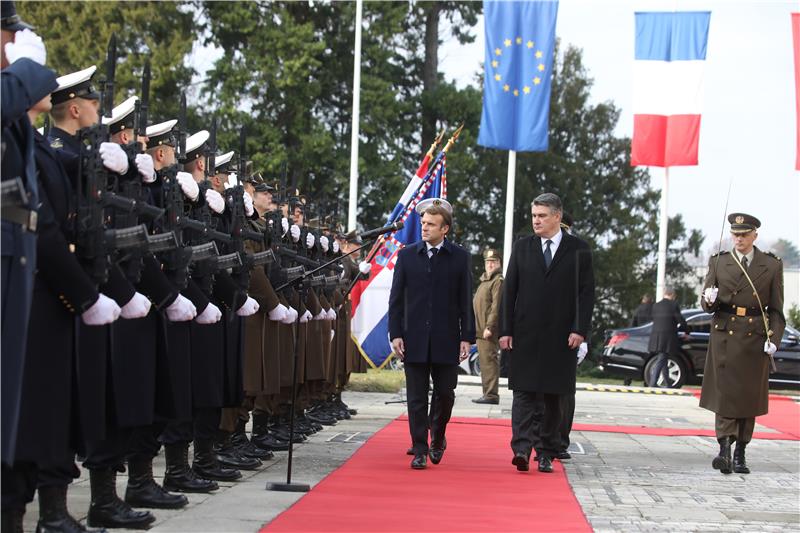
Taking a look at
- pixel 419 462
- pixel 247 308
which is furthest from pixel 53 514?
pixel 419 462

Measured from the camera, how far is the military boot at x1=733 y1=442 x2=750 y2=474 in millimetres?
10469

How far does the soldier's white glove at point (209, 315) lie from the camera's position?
753 centimetres

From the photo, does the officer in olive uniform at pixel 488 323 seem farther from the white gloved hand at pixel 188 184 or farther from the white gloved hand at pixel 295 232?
the white gloved hand at pixel 188 184

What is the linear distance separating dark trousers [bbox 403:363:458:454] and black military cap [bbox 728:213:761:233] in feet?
8.96

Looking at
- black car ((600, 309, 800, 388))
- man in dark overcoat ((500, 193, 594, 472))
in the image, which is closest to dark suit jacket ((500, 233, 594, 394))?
man in dark overcoat ((500, 193, 594, 472))

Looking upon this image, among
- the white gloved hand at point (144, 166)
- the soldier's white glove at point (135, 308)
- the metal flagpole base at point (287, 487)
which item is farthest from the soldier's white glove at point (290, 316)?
the soldier's white glove at point (135, 308)

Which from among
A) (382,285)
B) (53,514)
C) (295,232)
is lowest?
(53,514)

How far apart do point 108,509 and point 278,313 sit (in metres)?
3.19

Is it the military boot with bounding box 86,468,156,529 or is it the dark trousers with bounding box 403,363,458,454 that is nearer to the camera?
the military boot with bounding box 86,468,156,529

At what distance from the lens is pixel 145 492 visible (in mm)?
7055

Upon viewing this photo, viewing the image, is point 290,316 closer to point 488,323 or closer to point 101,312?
point 101,312

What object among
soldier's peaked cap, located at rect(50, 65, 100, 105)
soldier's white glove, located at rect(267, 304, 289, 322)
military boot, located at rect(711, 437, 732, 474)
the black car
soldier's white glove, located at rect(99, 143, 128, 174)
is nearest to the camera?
soldier's white glove, located at rect(99, 143, 128, 174)

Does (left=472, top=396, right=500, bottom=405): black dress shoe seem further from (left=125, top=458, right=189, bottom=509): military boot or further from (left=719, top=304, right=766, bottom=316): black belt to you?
(left=125, top=458, right=189, bottom=509): military boot

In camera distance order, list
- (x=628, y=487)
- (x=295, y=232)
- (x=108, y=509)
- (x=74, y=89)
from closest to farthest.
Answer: (x=74, y=89) → (x=108, y=509) → (x=628, y=487) → (x=295, y=232)
